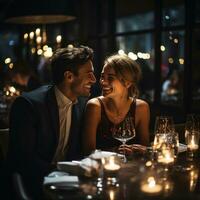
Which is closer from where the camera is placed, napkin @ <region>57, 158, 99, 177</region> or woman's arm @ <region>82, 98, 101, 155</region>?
napkin @ <region>57, 158, 99, 177</region>

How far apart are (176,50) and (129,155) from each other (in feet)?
10.1

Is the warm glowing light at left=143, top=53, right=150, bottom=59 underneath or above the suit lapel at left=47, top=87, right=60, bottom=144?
above

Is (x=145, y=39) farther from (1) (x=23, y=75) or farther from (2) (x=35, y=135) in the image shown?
(2) (x=35, y=135)

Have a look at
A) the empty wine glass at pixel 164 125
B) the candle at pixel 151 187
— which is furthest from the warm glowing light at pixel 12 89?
the candle at pixel 151 187

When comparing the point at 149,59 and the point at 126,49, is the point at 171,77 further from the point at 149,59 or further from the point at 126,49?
the point at 126,49

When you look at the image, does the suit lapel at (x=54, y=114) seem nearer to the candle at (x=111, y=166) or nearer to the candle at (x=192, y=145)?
the candle at (x=111, y=166)

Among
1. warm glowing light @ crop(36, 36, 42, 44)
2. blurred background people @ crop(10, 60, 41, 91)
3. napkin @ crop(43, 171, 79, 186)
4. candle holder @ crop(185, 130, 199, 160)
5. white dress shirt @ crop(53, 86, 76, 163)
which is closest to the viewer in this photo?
napkin @ crop(43, 171, 79, 186)

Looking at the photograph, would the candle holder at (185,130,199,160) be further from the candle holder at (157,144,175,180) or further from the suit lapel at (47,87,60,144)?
the suit lapel at (47,87,60,144)

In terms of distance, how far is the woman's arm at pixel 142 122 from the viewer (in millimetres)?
2982

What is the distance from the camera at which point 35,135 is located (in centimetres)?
241

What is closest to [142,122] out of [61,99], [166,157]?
[61,99]

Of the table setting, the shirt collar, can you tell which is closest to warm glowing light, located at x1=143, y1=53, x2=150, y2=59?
the shirt collar

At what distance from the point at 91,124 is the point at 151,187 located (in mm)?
1062

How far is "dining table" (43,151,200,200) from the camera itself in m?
1.74
